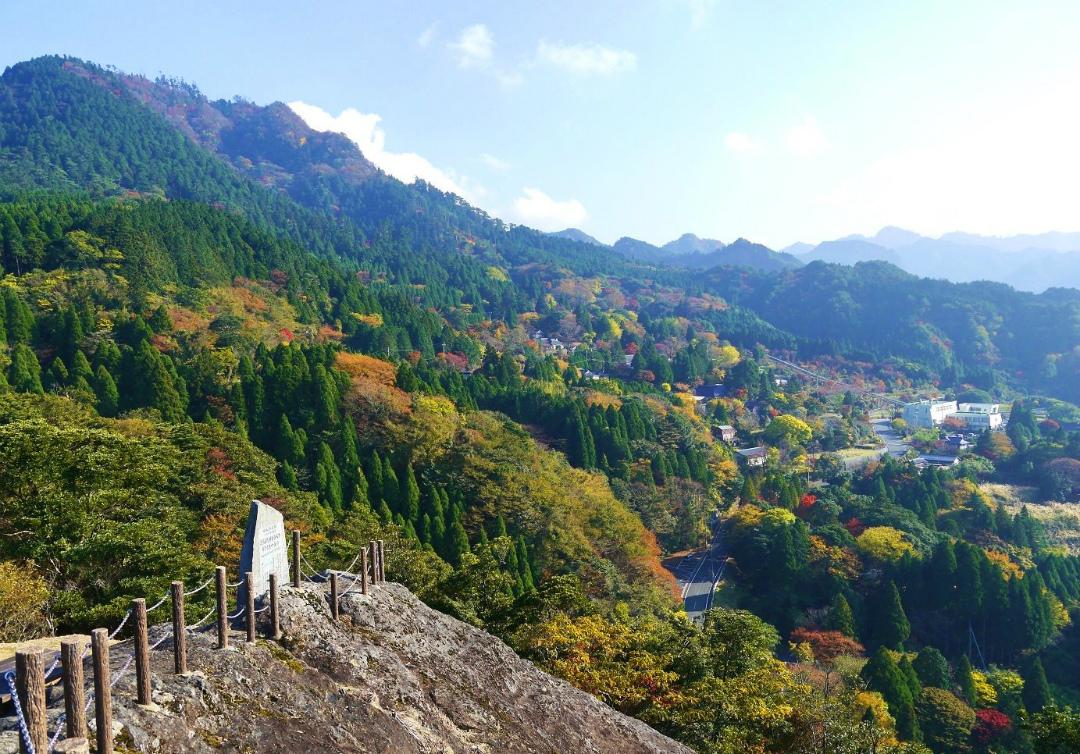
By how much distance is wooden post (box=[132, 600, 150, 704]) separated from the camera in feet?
24.4

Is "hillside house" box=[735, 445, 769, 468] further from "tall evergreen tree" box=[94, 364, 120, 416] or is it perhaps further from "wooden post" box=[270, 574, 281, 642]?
"wooden post" box=[270, 574, 281, 642]

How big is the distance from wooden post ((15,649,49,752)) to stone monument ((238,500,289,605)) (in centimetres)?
503

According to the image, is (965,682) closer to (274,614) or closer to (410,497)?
(410,497)

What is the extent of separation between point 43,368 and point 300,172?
578 ft

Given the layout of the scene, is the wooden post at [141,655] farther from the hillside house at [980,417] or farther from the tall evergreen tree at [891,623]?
the hillside house at [980,417]

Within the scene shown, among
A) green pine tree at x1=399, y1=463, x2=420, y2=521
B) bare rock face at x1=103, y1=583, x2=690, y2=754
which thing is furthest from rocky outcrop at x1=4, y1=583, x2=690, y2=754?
green pine tree at x1=399, y1=463, x2=420, y2=521

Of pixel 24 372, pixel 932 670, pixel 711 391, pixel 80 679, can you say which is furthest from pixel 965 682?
pixel 711 391

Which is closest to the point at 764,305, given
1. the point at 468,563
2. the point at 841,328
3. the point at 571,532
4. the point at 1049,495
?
the point at 841,328

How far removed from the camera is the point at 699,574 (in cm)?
4569

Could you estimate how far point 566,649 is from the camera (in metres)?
19.5

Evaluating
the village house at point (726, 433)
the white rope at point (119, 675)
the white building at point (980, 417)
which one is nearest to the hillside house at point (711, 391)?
the village house at point (726, 433)

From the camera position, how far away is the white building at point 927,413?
93.8m

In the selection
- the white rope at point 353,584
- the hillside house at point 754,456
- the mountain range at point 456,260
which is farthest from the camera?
the mountain range at point 456,260

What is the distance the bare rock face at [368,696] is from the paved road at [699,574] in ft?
90.2
